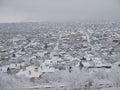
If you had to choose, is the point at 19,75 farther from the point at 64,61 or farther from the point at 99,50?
the point at 99,50

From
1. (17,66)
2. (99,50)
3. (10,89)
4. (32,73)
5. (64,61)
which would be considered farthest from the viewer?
(99,50)

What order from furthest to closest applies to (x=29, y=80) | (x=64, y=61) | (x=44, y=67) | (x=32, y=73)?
(x=64, y=61)
(x=44, y=67)
(x=32, y=73)
(x=29, y=80)

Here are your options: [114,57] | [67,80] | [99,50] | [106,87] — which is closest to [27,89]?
[67,80]

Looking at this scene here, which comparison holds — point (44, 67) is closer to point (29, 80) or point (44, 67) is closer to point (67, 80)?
point (29, 80)

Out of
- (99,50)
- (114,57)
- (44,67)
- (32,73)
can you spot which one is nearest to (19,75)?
(32,73)

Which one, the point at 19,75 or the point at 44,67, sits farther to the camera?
the point at 44,67

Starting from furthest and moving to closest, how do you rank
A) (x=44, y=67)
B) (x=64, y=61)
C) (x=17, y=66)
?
(x=64, y=61) < (x=17, y=66) < (x=44, y=67)

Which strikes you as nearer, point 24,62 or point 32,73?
point 32,73

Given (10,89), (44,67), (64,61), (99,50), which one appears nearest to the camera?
(10,89)
